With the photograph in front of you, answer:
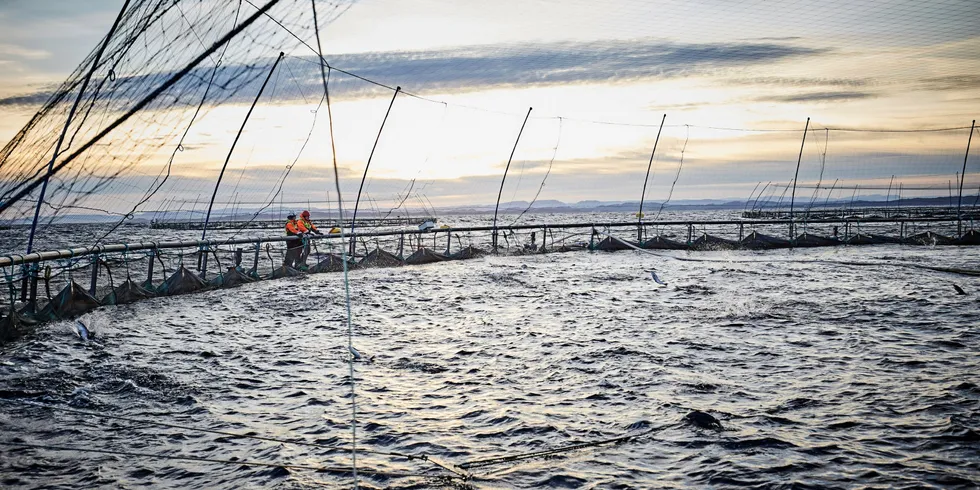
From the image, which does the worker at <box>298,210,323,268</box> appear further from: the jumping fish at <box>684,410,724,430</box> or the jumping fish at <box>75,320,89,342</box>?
the jumping fish at <box>684,410,724,430</box>

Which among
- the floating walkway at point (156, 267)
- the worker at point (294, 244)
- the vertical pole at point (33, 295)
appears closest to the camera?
the vertical pole at point (33, 295)

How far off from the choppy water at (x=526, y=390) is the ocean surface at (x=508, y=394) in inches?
1.1

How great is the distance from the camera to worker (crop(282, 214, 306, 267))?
1909 cm

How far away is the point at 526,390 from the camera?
21.7 ft

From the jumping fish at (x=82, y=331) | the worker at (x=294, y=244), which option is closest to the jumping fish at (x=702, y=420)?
the jumping fish at (x=82, y=331)

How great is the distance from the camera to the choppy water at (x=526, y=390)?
14.9ft

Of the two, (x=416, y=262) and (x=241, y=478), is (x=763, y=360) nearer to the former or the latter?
(x=241, y=478)

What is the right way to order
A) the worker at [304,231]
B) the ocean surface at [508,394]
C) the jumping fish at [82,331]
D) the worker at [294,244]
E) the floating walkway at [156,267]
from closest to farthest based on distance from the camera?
the ocean surface at [508,394] < the jumping fish at [82,331] < the floating walkway at [156,267] < the worker at [294,244] < the worker at [304,231]

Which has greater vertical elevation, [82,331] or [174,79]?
[174,79]

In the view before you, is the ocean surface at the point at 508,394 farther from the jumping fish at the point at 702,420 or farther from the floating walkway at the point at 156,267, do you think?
the floating walkway at the point at 156,267

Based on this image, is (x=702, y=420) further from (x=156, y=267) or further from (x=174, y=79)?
(x=156, y=267)

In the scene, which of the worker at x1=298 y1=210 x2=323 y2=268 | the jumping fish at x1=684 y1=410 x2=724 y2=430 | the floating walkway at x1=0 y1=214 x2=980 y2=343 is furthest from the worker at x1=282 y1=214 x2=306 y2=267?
the jumping fish at x1=684 y1=410 x2=724 y2=430

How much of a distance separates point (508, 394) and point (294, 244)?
1425 cm

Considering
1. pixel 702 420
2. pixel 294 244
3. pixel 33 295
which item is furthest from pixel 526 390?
pixel 294 244
